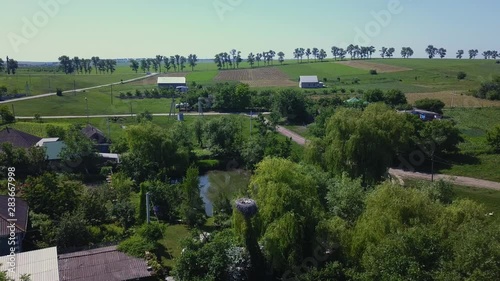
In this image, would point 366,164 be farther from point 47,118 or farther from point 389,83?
point 389,83

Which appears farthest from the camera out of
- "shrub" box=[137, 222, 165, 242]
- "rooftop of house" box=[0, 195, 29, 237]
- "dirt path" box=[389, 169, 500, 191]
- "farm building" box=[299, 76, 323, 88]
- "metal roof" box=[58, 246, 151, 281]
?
"farm building" box=[299, 76, 323, 88]

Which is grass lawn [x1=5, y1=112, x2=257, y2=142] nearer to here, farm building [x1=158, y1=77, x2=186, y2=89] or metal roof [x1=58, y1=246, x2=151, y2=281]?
metal roof [x1=58, y1=246, x2=151, y2=281]

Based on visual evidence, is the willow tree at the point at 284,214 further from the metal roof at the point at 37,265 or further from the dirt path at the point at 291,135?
the dirt path at the point at 291,135

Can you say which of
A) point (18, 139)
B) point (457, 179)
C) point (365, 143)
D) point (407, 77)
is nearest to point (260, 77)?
point (407, 77)

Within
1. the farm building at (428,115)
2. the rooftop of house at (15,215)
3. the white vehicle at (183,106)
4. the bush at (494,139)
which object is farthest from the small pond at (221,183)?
the farm building at (428,115)

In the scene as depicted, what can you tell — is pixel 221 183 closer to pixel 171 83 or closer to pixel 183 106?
pixel 183 106

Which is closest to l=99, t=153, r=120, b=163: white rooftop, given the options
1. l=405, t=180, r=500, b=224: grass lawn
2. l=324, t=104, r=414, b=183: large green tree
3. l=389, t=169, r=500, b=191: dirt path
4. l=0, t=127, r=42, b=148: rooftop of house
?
l=0, t=127, r=42, b=148: rooftop of house

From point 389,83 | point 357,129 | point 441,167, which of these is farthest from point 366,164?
point 389,83
